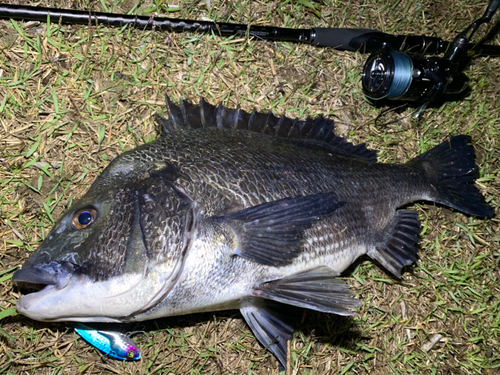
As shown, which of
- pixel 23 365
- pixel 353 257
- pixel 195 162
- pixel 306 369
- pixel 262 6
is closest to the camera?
pixel 195 162

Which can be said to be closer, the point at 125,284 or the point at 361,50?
the point at 125,284

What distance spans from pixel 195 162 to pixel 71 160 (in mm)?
1155

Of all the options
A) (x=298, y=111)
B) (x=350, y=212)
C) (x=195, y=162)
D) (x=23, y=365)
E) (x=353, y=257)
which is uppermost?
(x=298, y=111)

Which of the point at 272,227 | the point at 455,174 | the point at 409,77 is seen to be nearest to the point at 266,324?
the point at 272,227

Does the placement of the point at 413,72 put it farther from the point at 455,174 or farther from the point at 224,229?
the point at 224,229

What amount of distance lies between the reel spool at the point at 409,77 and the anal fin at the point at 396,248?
1056 mm

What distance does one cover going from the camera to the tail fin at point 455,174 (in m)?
3.23

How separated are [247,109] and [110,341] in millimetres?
1974

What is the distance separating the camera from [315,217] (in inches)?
90.7

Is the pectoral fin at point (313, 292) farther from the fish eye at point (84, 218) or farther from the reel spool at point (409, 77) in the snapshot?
the reel spool at point (409, 77)

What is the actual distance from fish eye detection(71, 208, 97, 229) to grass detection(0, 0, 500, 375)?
825 millimetres

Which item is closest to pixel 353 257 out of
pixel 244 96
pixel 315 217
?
pixel 315 217

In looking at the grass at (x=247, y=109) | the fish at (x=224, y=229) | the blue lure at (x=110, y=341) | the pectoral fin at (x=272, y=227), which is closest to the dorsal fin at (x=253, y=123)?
the fish at (x=224, y=229)

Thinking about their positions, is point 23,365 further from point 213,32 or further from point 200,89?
point 213,32
